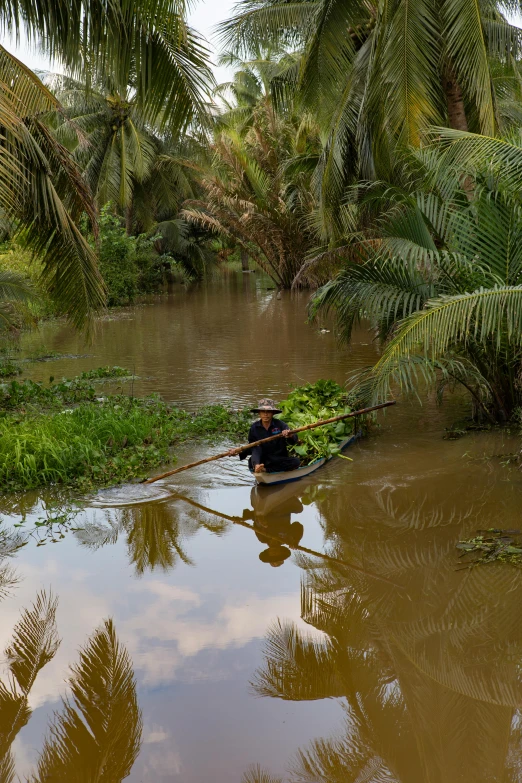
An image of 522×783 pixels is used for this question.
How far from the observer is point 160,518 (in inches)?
293

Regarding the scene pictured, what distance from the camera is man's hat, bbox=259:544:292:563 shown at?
257 inches

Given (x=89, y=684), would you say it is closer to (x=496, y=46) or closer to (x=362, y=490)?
(x=362, y=490)

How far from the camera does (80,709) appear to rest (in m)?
4.40

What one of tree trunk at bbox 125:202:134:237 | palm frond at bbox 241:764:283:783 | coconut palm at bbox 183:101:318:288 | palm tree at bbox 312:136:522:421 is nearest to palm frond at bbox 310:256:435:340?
palm tree at bbox 312:136:522:421

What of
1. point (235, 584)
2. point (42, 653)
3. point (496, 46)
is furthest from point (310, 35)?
point (42, 653)

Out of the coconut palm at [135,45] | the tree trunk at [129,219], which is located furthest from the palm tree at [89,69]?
the tree trunk at [129,219]

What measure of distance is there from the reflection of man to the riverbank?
5.50 feet

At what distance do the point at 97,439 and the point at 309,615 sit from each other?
434cm

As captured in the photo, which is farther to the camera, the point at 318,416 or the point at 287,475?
the point at 318,416

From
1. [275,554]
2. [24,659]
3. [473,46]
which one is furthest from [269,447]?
[473,46]

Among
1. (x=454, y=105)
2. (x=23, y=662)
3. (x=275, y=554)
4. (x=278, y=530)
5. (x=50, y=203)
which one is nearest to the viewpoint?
(x=23, y=662)

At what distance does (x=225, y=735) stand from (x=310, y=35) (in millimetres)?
12676

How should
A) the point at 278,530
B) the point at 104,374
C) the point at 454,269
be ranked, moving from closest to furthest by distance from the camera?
the point at 278,530, the point at 454,269, the point at 104,374

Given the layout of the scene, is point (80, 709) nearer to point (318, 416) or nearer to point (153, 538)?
point (153, 538)
